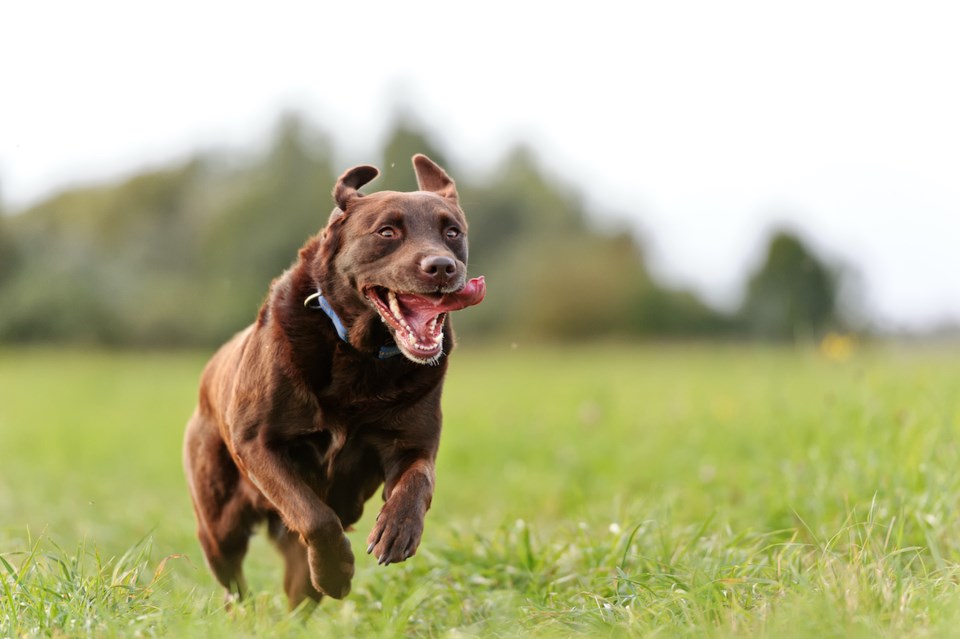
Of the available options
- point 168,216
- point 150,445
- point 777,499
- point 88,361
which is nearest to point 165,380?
point 88,361

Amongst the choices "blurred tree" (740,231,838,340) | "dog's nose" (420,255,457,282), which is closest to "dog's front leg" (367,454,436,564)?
"dog's nose" (420,255,457,282)

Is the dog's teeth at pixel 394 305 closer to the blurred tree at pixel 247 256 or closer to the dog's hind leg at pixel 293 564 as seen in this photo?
the dog's hind leg at pixel 293 564

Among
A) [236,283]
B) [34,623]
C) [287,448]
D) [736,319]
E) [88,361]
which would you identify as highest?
[287,448]

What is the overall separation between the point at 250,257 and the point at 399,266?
81.7ft

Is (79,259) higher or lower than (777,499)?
lower

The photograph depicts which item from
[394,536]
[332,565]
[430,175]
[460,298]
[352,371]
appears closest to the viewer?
[394,536]


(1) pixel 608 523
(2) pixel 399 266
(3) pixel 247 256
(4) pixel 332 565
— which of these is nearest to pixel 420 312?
(2) pixel 399 266

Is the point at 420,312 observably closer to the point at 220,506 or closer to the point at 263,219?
the point at 220,506

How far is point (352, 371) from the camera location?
411 cm

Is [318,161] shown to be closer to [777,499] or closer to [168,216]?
[168,216]

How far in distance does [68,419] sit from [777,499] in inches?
441

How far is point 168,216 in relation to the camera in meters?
34.2

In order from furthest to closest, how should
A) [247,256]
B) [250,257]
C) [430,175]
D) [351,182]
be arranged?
1. [247,256]
2. [250,257]
3. [430,175]
4. [351,182]

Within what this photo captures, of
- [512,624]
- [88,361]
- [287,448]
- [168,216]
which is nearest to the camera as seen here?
[512,624]
